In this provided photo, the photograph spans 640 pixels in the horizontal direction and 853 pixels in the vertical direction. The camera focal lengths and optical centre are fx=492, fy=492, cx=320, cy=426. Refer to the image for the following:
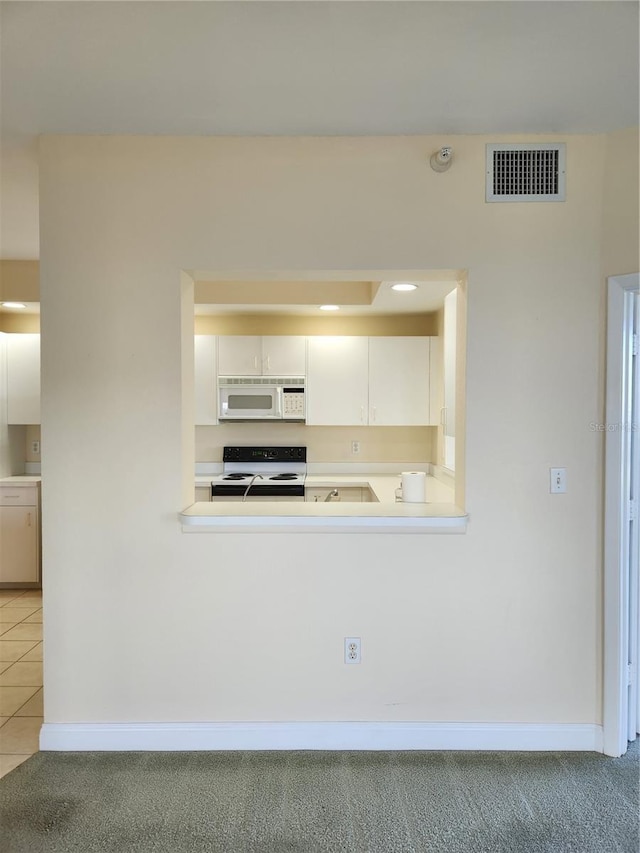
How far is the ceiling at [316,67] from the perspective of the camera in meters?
1.47

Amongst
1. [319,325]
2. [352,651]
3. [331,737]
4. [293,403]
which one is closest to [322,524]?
[352,651]

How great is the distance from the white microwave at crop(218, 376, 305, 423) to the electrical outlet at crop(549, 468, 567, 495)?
247 cm

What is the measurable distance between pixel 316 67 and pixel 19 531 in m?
4.07

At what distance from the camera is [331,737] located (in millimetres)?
2139

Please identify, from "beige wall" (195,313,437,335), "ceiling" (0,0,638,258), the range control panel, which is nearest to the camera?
"ceiling" (0,0,638,258)

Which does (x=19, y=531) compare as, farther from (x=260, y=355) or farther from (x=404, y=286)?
(x=404, y=286)

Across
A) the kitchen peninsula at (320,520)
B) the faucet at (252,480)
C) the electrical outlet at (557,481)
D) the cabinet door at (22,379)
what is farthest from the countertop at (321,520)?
the cabinet door at (22,379)

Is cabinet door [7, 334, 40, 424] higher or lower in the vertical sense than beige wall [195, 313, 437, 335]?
lower

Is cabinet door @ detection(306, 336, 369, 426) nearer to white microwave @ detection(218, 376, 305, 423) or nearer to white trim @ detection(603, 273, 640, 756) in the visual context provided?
white microwave @ detection(218, 376, 305, 423)

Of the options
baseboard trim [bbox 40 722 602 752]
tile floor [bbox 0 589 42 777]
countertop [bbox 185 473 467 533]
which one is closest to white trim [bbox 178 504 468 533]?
countertop [bbox 185 473 467 533]

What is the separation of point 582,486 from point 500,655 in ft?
2.71

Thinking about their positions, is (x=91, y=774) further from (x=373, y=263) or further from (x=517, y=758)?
(x=373, y=263)

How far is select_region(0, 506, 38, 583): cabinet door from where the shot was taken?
4.11 meters

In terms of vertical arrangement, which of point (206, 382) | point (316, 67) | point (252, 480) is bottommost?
point (252, 480)
